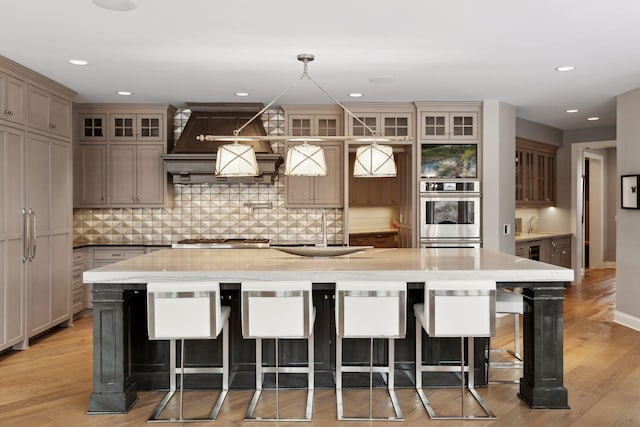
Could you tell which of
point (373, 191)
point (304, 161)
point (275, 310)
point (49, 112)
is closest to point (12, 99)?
point (49, 112)

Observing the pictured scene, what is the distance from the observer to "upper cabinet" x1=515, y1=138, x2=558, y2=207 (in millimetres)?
7859

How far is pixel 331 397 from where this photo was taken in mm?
3590

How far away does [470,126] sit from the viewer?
6.23 m

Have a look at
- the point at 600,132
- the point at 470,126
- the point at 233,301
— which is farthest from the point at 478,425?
the point at 600,132

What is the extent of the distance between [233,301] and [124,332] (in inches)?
28.6

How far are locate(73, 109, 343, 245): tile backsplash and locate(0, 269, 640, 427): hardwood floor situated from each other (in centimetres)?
194

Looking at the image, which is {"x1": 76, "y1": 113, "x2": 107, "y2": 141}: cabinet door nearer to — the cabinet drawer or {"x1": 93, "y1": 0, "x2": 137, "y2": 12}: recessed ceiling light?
the cabinet drawer

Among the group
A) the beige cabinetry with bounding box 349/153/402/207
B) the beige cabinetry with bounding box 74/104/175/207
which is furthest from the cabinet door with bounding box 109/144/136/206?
the beige cabinetry with bounding box 349/153/402/207

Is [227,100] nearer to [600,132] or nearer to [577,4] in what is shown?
[577,4]

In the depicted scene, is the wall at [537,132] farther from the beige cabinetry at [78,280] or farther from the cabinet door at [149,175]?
the beige cabinetry at [78,280]

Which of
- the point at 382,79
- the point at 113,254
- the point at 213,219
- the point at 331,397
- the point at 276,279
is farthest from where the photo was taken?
the point at 213,219

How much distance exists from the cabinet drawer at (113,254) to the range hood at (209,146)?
963 millimetres

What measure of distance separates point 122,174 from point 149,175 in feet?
1.08

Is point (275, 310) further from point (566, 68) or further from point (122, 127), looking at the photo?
point (122, 127)
